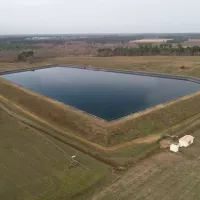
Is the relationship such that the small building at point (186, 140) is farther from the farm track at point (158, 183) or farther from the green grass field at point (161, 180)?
the farm track at point (158, 183)

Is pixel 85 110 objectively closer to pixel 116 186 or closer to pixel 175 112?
pixel 175 112

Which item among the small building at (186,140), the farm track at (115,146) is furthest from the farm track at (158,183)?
the farm track at (115,146)

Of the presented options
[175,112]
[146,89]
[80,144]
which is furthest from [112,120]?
[146,89]

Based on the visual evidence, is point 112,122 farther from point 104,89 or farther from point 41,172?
point 104,89

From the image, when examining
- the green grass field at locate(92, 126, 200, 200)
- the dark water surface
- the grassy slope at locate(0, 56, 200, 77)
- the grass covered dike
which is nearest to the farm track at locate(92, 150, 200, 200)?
the green grass field at locate(92, 126, 200, 200)

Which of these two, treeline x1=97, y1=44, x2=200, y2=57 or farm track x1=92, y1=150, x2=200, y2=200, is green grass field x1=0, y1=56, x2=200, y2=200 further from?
treeline x1=97, y1=44, x2=200, y2=57

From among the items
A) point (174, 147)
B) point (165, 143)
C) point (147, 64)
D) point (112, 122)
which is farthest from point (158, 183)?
point (147, 64)
